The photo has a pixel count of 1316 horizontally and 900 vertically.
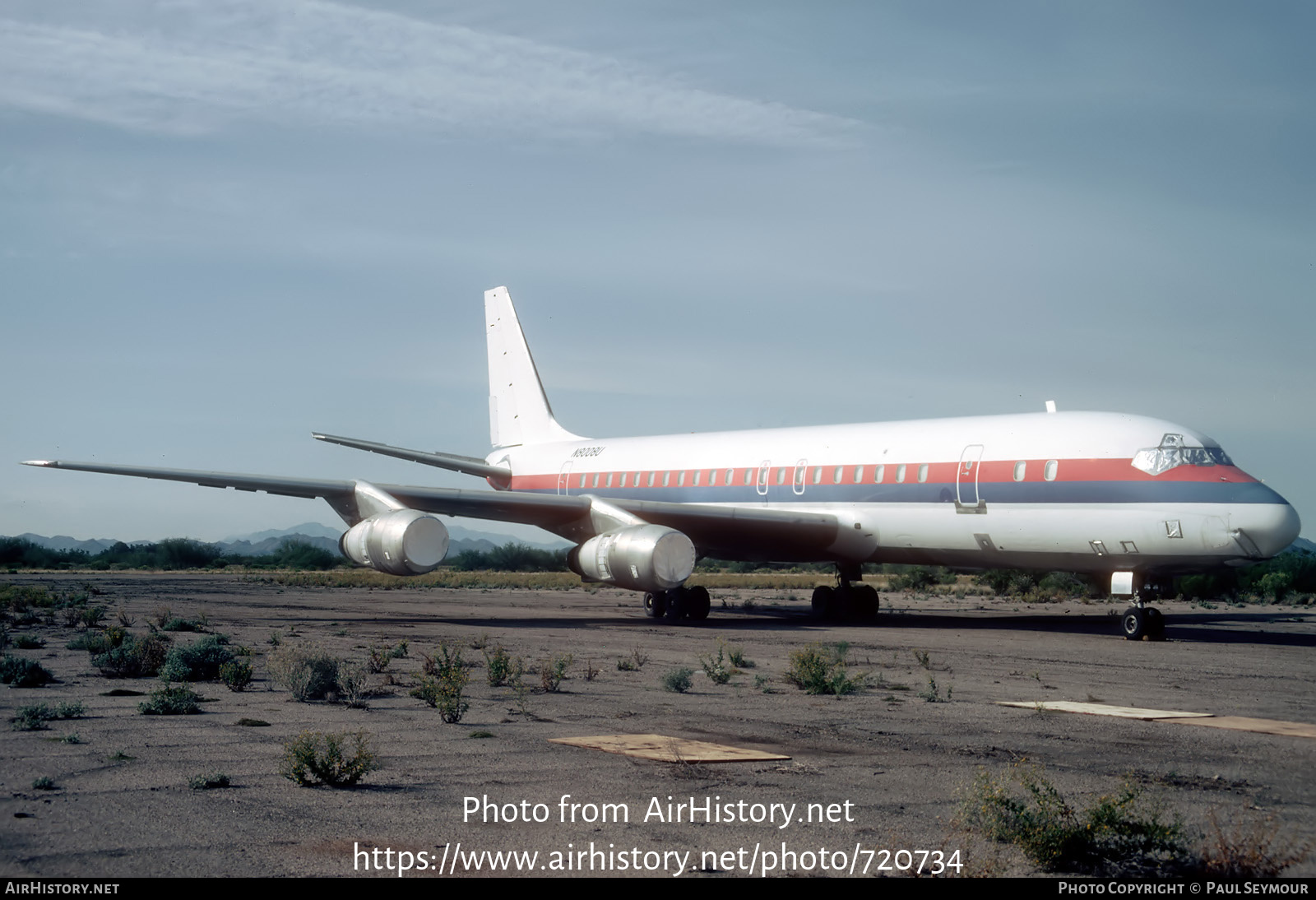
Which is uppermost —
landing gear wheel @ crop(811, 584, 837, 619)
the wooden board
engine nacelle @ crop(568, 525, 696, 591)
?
engine nacelle @ crop(568, 525, 696, 591)

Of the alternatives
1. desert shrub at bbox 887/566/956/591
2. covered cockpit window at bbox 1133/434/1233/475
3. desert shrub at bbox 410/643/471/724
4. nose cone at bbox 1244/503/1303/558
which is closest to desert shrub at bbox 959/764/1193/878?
desert shrub at bbox 410/643/471/724

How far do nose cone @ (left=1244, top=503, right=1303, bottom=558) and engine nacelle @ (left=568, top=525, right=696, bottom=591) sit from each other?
368 inches

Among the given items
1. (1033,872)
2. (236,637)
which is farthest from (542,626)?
(1033,872)

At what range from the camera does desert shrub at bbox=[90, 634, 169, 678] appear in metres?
12.7

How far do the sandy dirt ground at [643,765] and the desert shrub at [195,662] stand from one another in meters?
0.57

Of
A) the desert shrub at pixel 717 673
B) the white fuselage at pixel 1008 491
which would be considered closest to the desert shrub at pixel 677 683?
the desert shrub at pixel 717 673

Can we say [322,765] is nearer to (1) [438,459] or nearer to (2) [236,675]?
(2) [236,675]

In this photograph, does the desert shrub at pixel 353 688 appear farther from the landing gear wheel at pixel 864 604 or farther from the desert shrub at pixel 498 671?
the landing gear wheel at pixel 864 604

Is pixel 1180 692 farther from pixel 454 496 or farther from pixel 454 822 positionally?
pixel 454 496

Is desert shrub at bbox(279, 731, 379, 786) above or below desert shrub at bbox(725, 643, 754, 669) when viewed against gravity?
above

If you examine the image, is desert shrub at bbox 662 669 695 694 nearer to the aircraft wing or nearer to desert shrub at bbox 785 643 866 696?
desert shrub at bbox 785 643 866 696

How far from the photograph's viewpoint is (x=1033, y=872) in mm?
5133

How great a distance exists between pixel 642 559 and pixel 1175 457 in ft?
30.5

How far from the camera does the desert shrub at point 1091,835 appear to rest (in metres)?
5.21
